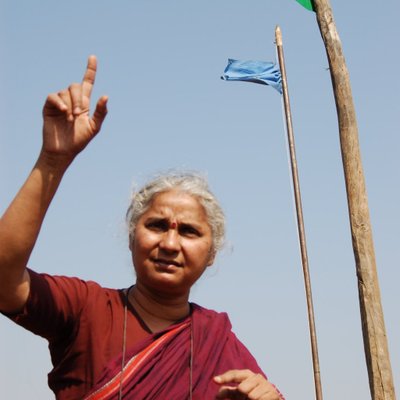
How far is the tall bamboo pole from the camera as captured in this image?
7238mm

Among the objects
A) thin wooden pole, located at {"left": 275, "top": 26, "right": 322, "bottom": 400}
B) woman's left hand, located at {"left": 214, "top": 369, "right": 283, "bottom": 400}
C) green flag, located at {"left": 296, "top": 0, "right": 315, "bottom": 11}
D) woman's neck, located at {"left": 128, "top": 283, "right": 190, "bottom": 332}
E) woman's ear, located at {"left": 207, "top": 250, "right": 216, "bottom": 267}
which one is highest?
green flag, located at {"left": 296, "top": 0, "right": 315, "bottom": 11}

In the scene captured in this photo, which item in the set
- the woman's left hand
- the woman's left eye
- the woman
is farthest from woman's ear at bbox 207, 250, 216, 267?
the woman's left hand

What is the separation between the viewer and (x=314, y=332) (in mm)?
8766

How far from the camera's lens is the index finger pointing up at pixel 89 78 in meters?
2.06

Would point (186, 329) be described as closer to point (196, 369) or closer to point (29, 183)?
point (196, 369)

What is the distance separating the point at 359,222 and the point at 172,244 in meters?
5.54

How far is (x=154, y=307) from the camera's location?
8.21 feet

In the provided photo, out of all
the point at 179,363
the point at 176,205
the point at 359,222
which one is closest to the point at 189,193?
the point at 176,205

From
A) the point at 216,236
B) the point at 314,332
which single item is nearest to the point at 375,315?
the point at 314,332

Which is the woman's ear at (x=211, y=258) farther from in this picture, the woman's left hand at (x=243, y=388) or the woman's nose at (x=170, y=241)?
the woman's left hand at (x=243, y=388)

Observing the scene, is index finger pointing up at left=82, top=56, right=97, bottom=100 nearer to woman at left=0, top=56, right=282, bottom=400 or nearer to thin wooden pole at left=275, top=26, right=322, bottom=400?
woman at left=0, top=56, right=282, bottom=400

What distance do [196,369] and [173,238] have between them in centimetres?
40

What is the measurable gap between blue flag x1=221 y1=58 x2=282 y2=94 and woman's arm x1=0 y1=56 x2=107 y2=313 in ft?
26.1

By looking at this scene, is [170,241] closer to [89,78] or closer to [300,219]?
[89,78]
